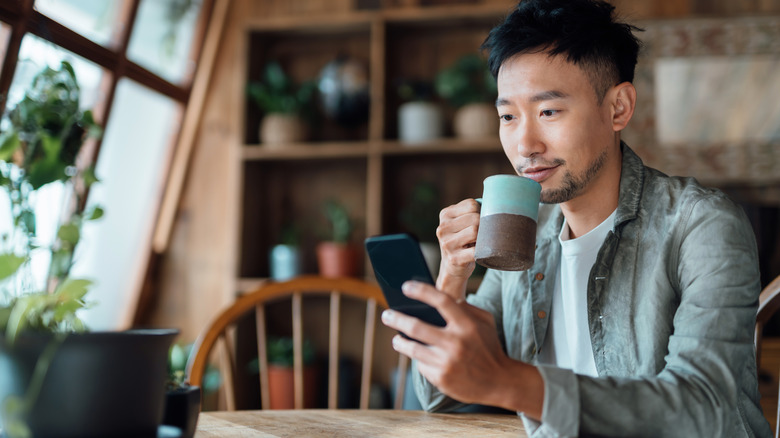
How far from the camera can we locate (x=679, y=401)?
0.86 m

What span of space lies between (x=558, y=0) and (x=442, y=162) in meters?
1.80

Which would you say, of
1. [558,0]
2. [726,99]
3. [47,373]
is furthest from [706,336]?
[726,99]

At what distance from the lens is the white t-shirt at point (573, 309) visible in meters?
1.37

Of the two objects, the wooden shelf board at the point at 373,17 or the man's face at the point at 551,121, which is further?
the wooden shelf board at the point at 373,17

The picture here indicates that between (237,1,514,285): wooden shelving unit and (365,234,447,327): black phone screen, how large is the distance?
188 cm

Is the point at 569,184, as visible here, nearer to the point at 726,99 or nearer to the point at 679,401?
the point at 679,401

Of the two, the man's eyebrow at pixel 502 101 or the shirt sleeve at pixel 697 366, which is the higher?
the man's eyebrow at pixel 502 101

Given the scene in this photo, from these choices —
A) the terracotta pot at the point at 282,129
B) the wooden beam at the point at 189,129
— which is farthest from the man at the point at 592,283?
the wooden beam at the point at 189,129

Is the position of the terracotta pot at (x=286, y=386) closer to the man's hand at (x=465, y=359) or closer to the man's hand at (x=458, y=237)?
the man's hand at (x=458, y=237)

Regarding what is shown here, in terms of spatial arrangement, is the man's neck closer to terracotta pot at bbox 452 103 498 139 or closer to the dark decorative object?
terracotta pot at bbox 452 103 498 139

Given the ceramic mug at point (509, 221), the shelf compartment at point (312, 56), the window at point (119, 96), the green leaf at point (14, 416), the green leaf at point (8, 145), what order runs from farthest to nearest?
1. the shelf compartment at point (312, 56)
2. the window at point (119, 96)
3. the ceramic mug at point (509, 221)
4. the green leaf at point (8, 145)
5. the green leaf at point (14, 416)

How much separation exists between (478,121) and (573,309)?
4.99ft

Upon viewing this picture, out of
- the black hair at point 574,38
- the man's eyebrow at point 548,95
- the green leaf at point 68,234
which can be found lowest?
the green leaf at point 68,234

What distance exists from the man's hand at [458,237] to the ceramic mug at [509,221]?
0.31 ft
